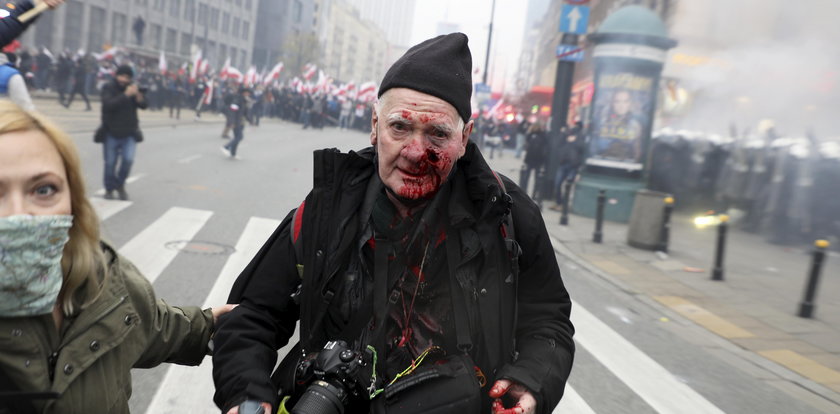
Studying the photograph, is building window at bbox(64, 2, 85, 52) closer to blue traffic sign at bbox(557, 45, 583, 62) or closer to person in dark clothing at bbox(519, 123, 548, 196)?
person in dark clothing at bbox(519, 123, 548, 196)

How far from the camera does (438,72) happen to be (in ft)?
6.92

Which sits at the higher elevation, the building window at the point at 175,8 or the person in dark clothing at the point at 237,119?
the building window at the point at 175,8

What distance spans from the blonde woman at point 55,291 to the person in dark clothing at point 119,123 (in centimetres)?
933

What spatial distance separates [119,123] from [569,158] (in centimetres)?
900

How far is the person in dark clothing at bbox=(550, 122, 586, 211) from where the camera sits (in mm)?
15750

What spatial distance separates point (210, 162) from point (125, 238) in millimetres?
9261

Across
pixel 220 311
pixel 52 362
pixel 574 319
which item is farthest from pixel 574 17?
pixel 52 362

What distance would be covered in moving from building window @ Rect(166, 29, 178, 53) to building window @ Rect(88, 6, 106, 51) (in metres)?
14.9

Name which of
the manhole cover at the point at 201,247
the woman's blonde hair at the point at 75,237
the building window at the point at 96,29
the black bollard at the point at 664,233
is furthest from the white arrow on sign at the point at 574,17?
the building window at the point at 96,29

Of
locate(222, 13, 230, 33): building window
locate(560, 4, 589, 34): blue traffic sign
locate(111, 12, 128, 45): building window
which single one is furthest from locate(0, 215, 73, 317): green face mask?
locate(222, 13, 230, 33): building window

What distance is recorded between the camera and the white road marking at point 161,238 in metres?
7.34

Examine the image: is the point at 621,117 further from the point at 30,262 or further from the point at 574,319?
the point at 30,262

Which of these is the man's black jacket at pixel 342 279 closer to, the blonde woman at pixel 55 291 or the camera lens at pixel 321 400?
the camera lens at pixel 321 400

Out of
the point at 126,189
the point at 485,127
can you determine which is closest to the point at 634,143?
the point at 126,189
